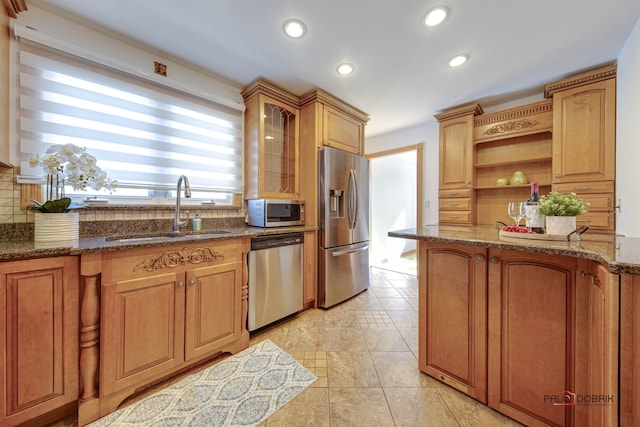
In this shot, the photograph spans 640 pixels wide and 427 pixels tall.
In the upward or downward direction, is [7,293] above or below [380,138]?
below

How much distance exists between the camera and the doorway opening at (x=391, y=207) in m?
4.64

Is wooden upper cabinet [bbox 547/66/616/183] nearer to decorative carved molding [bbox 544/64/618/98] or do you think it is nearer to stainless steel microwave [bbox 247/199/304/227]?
decorative carved molding [bbox 544/64/618/98]

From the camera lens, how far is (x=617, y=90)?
6.47 ft

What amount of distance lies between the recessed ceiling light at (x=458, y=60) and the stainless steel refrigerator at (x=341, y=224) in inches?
49.2

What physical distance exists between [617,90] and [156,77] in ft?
13.1

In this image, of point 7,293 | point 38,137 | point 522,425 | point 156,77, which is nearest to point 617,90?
point 522,425

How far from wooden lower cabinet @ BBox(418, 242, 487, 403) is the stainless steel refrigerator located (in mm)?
1172

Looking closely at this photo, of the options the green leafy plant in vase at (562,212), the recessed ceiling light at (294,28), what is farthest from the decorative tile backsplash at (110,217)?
the green leafy plant in vase at (562,212)

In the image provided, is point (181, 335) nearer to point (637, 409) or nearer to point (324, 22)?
point (637, 409)

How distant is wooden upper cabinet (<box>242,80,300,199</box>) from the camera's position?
2.34 m

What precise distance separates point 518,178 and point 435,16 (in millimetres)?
2075

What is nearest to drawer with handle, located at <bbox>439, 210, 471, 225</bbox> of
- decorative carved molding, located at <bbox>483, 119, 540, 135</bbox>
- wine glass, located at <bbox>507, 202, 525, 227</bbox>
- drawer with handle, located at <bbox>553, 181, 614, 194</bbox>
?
drawer with handle, located at <bbox>553, 181, 614, 194</bbox>

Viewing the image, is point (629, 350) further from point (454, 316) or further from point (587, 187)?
point (587, 187)

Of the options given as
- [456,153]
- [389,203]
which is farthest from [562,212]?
[389,203]
